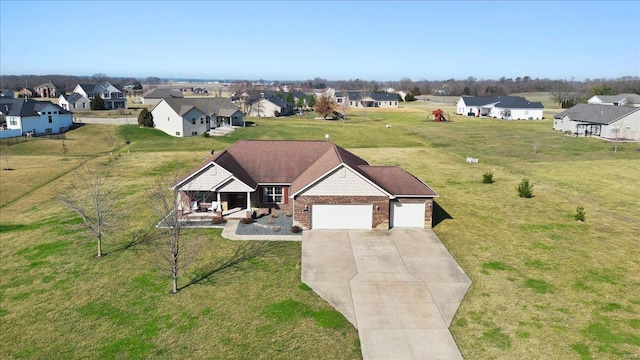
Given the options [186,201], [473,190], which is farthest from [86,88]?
[473,190]

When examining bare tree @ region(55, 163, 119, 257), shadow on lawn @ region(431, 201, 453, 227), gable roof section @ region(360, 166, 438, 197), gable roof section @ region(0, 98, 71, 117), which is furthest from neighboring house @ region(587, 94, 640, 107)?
gable roof section @ region(0, 98, 71, 117)

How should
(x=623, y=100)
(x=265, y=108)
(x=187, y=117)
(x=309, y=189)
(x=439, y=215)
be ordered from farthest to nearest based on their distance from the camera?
1. (x=265, y=108)
2. (x=623, y=100)
3. (x=187, y=117)
4. (x=439, y=215)
5. (x=309, y=189)

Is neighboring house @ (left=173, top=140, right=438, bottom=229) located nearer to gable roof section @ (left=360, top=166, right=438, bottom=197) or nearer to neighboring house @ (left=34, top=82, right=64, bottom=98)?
gable roof section @ (left=360, top=166, right=438, bottom=197)

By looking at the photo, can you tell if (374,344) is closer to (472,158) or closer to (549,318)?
(549,318)

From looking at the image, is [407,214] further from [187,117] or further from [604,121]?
[604,121]

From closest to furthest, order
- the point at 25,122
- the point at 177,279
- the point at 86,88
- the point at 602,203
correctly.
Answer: the point at 177,279
the point at 602,203
the point at 25,122
the point at 86,88

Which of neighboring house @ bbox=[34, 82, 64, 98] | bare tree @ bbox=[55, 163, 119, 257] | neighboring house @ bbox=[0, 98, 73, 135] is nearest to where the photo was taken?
bare tree @ bbox=[55, 163, 119, 257]

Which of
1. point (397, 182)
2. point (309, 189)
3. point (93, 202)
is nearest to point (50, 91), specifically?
point (93, 202)
